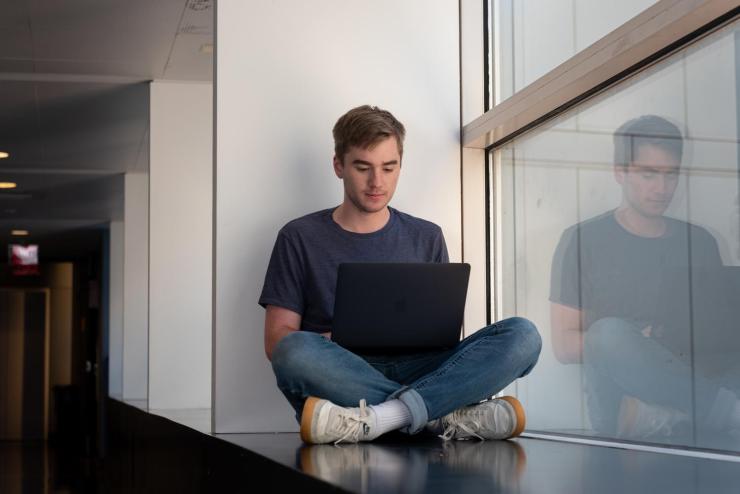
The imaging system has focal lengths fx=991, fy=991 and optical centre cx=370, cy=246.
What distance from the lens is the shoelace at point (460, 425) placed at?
95.1 inches

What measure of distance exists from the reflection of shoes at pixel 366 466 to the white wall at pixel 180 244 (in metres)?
3.75

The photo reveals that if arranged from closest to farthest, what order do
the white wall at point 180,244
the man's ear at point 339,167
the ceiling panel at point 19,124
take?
Answer: the man's ear at point 339,167 → the white wall at point 180,244 → the ceiling panel at point 19,124

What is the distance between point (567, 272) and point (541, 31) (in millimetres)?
757

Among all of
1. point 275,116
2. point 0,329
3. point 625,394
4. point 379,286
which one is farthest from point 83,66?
point 0,329

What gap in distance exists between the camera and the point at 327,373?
233cm

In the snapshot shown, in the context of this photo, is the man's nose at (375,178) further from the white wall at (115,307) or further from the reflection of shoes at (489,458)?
the white wall at (115,307)

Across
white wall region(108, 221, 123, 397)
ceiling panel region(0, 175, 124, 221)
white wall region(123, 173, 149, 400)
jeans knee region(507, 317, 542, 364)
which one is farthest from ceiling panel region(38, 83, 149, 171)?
jeans knee region(507, 317, 542, 364)

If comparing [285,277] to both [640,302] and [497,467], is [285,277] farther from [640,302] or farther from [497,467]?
[497,467]

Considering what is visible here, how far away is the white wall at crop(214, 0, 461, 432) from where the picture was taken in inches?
117

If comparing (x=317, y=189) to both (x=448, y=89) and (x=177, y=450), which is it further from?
(x=177, y=450)

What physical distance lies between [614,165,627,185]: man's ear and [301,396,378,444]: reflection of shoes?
33.0 inches

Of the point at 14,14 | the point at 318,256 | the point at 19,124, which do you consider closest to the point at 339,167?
the point at 318,256

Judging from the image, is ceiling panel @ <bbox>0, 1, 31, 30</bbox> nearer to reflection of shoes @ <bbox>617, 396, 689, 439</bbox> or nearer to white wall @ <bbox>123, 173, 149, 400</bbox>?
white wall @ <bbox>123, 173, 149, 400</bbox>

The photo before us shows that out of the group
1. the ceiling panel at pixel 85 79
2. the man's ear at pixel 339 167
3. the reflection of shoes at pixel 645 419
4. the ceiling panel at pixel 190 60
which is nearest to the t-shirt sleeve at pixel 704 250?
the reflection of shoes at pixel 645 419
